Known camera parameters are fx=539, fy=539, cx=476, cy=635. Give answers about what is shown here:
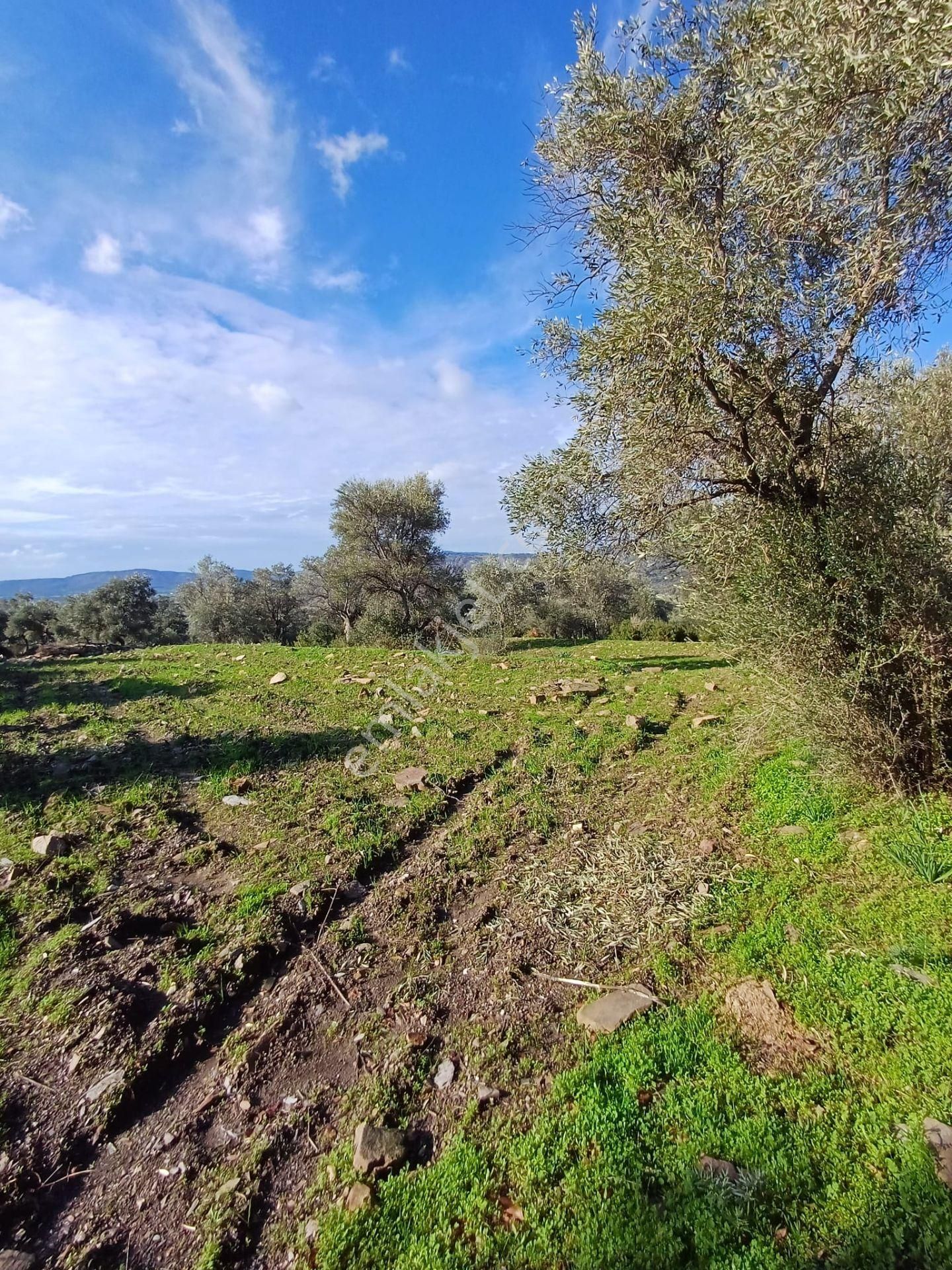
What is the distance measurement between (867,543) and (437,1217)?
634 cm

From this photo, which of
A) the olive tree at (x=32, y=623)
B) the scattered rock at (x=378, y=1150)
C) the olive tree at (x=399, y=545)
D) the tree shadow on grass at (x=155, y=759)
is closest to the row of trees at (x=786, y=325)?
the scattered rock at (x=378, y=1150)

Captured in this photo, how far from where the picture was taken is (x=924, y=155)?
461 cm

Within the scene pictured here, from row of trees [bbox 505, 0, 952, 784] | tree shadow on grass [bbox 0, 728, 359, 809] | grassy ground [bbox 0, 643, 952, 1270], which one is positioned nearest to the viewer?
grassy ground [bbox 0, 643, 952, 1270]

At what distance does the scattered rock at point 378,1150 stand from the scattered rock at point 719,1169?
158 centimetres

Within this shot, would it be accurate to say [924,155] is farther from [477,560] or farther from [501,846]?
[477,560]

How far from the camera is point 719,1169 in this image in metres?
2.64

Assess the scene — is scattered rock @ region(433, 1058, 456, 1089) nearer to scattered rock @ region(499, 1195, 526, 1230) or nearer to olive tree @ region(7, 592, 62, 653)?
scattered rock @ region(499, 1195, 526, 1230)

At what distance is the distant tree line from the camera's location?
24.4 meters

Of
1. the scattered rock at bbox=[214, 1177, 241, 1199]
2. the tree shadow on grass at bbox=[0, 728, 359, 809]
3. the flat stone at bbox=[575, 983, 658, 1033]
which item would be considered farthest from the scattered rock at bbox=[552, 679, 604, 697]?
the scattered rock at bbox=[214, 1177, 241, 1199]

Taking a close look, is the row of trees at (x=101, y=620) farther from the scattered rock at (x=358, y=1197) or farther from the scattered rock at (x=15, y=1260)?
the scattered rock at (x=358, y=1197)

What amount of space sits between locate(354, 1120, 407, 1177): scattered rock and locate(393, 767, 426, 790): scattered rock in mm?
4392

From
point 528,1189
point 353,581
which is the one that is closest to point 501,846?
point 528,1189

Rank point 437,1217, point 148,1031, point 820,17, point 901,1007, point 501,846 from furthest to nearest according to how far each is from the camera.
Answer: point 501,846, point 820,17, point 148,1031, point 901,1007, point 437,1217

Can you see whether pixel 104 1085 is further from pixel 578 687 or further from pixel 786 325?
pixel 578 687
